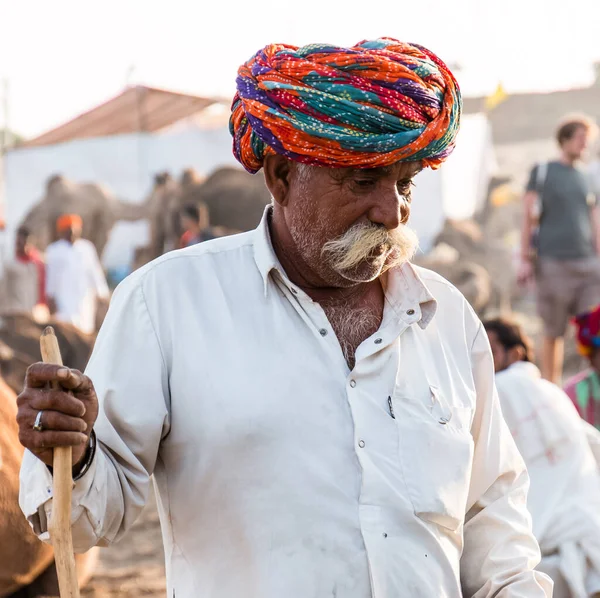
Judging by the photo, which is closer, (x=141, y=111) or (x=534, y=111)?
(x=141, y=111)

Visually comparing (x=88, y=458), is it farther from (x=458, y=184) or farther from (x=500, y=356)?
(x=458, y=184)

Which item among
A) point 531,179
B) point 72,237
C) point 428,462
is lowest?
point 72,237

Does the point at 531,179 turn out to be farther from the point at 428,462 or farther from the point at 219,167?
the point at 219,167

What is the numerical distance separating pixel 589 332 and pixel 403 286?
3007 mm

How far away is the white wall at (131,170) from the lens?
619 inches

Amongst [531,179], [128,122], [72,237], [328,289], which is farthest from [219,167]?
[328,289]

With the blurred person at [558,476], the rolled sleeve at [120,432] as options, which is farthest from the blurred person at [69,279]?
the rolled sleeve at [120,432]

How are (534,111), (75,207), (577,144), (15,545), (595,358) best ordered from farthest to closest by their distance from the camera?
(534,111) → (75,207) → (577,144) → (595,358) → (15,545)

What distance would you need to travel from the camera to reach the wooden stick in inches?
84.3

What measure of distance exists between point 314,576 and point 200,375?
486 mm

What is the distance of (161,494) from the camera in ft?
8.45

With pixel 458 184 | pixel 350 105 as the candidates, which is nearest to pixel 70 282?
pixel 458 184

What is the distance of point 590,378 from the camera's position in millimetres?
5559

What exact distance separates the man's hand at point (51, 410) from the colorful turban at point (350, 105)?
2.59 feet
